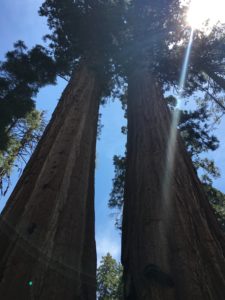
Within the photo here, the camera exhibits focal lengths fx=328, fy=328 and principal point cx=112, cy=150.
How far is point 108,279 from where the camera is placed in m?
24.4

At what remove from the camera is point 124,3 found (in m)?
9.80

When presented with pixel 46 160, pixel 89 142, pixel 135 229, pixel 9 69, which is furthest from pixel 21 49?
pixel 135 229

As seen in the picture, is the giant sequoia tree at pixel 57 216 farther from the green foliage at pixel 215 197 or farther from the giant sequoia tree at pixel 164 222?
the green foliage at pixel 215 197

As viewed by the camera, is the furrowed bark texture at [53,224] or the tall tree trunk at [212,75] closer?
the furrowed bark texture at [53,224]

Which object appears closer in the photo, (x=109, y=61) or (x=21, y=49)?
(x=109, y=61)

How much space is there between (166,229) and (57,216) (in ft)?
3.79

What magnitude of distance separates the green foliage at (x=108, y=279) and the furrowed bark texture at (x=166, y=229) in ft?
62.3

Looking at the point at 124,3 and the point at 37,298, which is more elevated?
the point at 124,3

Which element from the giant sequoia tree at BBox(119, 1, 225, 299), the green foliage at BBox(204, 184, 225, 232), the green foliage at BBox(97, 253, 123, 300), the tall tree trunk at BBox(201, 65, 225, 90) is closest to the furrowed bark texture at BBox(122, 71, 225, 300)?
the giant sequoia tree at BBox(119, 1, 225, 299)

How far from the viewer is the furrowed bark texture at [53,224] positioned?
8.82ft

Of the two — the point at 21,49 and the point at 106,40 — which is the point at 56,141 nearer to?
the point at 106,40

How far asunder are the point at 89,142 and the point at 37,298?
298 cm

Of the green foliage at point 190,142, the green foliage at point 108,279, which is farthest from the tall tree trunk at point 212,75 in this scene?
the green foliage at point 108,279

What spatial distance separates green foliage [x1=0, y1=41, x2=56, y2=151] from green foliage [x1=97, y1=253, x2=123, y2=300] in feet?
51.3
